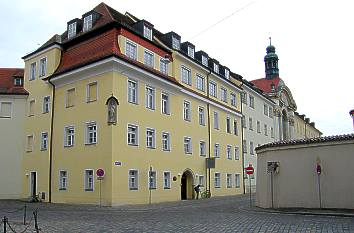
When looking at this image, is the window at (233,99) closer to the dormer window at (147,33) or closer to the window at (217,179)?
the window at (217,179)

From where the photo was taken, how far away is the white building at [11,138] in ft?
113

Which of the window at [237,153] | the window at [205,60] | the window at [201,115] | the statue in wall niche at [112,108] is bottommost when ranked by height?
the window at [237,153]

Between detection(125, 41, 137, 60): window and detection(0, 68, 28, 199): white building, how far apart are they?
11134 mm

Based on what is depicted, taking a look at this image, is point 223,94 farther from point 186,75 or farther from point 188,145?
point 188,145

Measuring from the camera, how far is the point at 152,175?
29.6m

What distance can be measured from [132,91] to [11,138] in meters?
12.9

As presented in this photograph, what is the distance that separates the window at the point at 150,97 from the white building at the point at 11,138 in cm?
1138

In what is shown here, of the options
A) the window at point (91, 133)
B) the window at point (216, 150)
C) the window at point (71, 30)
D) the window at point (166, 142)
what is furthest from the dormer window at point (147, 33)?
the window at point (216, 150)

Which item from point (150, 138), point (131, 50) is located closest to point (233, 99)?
point (150, 138)

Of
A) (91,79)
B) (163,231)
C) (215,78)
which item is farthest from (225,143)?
(163,231)

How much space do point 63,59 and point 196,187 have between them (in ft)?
48.1

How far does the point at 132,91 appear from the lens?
1137 inches

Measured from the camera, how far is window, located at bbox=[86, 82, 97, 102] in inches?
1125

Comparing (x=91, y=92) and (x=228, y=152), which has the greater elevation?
(x=91, y=92)
